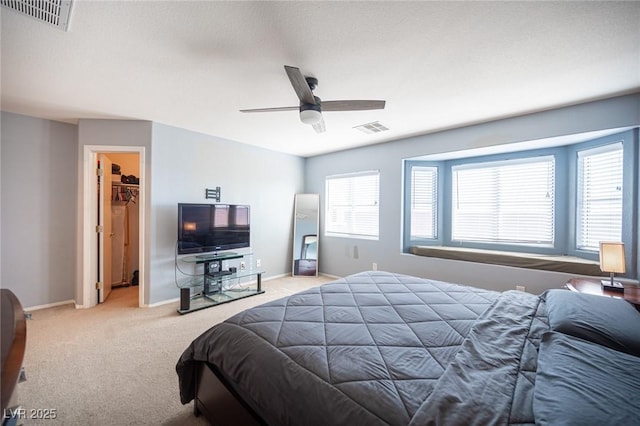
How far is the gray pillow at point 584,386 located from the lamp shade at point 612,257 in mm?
1786

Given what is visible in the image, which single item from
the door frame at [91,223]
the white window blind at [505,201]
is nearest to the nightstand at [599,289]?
the white window blind at [505,201]

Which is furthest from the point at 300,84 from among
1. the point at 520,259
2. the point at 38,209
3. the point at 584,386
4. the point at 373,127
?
the point at 38,209

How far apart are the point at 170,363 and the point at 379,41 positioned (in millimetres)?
3076

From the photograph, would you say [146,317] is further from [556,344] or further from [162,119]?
[556,344]

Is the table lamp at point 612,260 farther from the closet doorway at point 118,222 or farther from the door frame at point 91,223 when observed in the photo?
the closet doorway at point 118,222

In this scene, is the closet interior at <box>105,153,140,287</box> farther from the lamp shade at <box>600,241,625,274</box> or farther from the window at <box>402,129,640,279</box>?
the lamp shade at <box>600,241,625,274</box>

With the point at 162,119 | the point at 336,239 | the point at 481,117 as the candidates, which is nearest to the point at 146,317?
the point at 162,119

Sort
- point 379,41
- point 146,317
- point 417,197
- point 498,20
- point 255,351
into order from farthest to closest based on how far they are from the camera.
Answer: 1. point 417,197
2. point 146,317
3. point 379,41
4. point 498,20
5. point 255,351

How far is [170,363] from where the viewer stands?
2.18m

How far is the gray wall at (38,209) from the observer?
3.12 metres

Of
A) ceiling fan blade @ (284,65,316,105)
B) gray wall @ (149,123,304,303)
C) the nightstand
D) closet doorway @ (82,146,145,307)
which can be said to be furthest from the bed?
closet doorway @ (82,146,145,307)

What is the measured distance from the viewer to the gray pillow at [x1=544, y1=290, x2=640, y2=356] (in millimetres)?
1178

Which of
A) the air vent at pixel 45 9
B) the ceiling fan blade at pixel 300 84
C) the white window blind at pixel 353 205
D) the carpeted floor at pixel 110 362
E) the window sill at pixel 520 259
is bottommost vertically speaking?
the carpeted floor at pixel 110 362

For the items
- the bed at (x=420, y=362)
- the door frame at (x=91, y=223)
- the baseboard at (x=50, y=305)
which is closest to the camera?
the bed at (x=420, y=362)
